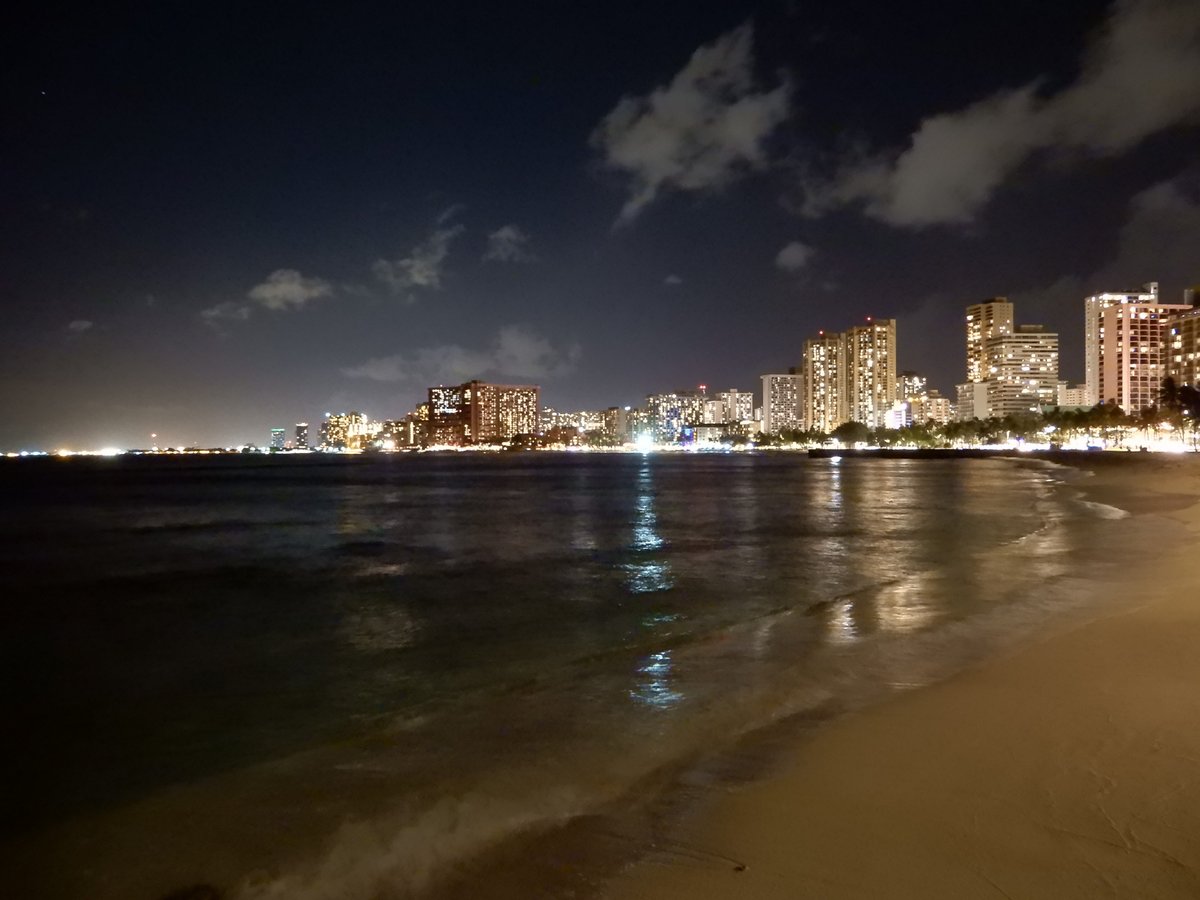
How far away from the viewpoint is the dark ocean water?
5.43 meters

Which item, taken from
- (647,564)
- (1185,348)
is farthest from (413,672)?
(1185,348)

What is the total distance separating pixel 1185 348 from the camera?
14600cm

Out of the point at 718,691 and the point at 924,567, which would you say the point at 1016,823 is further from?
the point at 924,567

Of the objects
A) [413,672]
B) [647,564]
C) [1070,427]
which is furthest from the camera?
[1070,427]

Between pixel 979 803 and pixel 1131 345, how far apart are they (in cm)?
20264

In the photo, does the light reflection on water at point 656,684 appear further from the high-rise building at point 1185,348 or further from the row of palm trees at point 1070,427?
the high-rise building at point 1185,348

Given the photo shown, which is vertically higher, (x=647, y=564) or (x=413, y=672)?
(x=413, y=672)

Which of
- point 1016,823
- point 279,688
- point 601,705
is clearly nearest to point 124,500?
point 279,688

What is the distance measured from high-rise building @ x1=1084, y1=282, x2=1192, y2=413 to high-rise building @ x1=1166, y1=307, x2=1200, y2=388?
1981cm

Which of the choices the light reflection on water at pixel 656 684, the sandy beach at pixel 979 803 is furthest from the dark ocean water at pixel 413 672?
the sandy beach at pixel 979 803

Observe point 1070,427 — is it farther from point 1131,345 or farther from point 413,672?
point 413,672

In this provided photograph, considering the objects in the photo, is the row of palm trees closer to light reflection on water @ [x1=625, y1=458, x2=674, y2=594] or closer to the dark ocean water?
light reflection on water @ [x1=625, y1=458, x2=674, y2=594]

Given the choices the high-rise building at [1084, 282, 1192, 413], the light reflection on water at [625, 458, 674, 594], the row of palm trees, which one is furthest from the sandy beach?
the high-rise building at [1084, 282, 1192, 413]

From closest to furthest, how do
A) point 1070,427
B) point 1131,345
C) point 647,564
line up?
1. point 647,564
2. point 1070,427
3. point 1131,345
